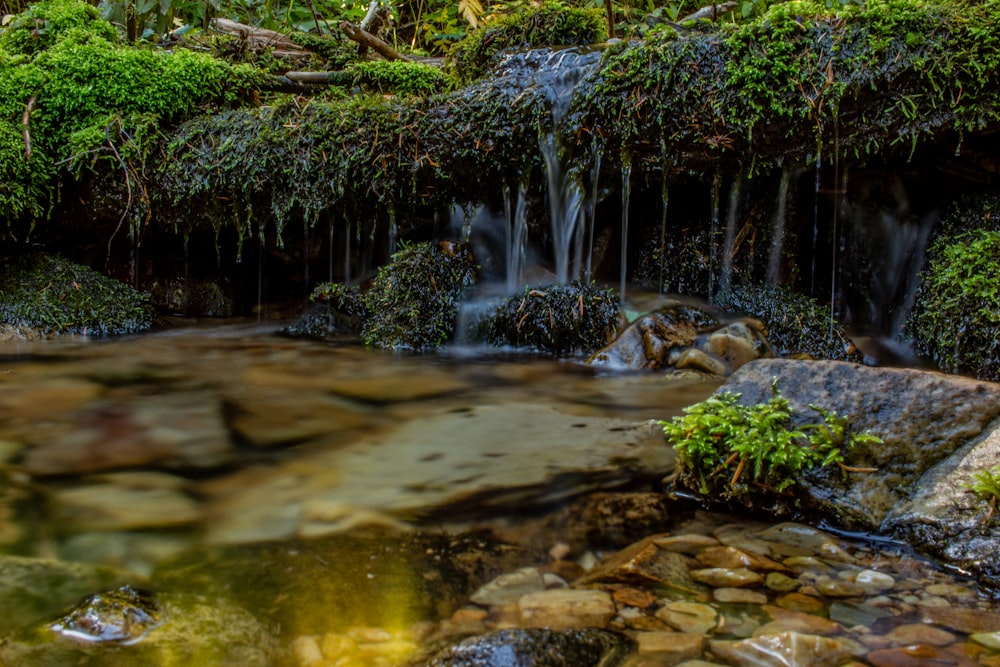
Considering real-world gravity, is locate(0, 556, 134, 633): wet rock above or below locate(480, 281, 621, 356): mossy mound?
below

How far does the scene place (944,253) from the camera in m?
5.27

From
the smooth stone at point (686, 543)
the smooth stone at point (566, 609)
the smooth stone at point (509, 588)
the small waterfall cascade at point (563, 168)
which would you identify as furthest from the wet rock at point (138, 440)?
the small waterfall cascade at point (563, 168)

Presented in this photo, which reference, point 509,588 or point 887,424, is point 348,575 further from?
point 887,424

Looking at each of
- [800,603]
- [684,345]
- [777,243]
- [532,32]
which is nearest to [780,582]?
[800,603]

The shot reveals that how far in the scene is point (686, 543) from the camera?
205 centimetres

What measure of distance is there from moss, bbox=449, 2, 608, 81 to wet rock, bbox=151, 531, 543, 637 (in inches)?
212

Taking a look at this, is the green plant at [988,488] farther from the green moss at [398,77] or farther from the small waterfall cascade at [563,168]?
the green moss at [398,77]

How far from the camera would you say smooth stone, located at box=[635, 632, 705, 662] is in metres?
1.50

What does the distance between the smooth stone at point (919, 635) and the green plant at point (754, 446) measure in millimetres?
688

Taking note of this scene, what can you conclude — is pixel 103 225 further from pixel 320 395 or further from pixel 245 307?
pixel 320 395

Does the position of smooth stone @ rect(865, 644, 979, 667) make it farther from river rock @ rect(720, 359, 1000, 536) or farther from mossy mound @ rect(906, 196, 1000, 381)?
mossy mound @ rect(906, 196, 1000, 381)

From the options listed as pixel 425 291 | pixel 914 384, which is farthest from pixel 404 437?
pixel 425 291

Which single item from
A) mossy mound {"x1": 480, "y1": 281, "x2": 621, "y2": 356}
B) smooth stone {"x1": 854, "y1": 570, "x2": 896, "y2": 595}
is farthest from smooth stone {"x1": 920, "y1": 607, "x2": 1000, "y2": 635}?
mossy mound {"x1": 480, "y1": 281, "x2": 621, "y2": 356}

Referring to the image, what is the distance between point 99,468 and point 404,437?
1.22 meters
